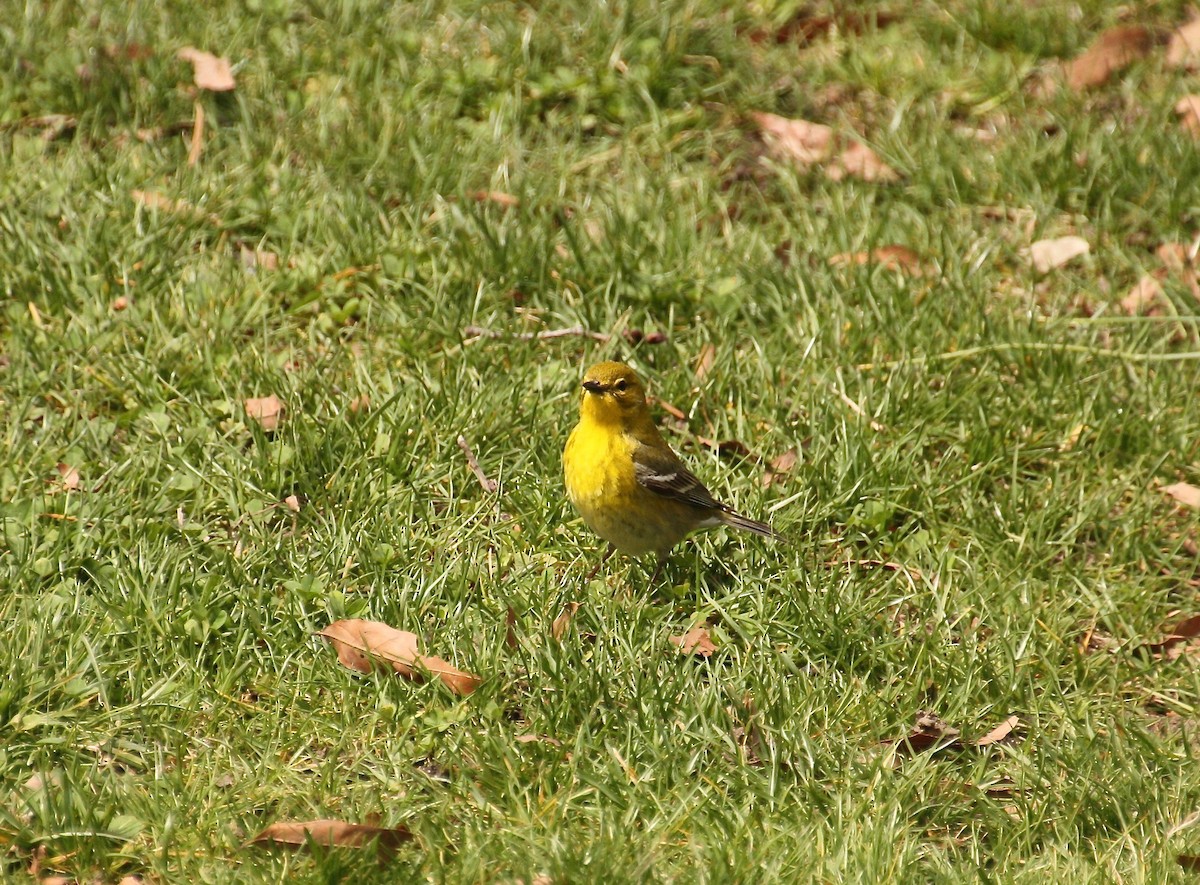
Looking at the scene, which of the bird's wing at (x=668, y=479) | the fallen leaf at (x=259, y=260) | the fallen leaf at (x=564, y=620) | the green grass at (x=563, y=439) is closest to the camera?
the green grass at (x=563, y=439)

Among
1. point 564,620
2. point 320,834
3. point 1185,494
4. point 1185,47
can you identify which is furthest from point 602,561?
point 1185,47

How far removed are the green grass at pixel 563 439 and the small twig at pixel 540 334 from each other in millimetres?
45

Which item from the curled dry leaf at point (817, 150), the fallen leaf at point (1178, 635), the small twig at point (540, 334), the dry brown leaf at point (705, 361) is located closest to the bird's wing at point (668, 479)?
the dry brown leaf at point (705, 361)

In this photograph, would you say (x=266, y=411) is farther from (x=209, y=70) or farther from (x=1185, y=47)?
(x=1185, y=47)

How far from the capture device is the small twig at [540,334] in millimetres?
6074

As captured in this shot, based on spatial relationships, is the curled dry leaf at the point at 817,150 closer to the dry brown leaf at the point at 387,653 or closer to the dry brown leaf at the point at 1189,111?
the dry brown leaf at the point at 1189,111

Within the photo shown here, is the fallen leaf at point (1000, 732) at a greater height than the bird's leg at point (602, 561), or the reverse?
the bird's leg at point (602, 561)

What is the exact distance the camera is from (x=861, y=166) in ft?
24.0

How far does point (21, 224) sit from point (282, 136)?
141cm

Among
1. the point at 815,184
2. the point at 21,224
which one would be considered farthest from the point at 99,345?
the point at 815,184

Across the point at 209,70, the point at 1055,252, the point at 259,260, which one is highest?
the point at 209,70

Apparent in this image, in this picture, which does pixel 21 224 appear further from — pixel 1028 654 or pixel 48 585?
pixel 1028 654

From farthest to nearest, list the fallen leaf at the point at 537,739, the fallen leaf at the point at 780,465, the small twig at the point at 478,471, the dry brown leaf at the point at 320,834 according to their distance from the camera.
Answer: the fallen leaf at the point at 780,465 < the small twig at the point at 478,471 < the fallen leaf at the point at 537,739 < the dry brown leaf at the point at 320,834

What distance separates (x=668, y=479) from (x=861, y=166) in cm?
290
